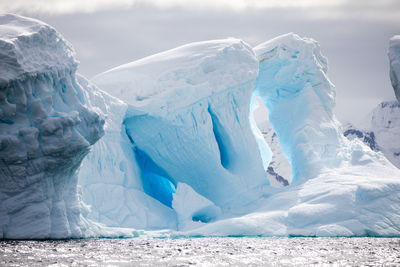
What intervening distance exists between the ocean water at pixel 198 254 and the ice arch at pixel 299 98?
22.8ft

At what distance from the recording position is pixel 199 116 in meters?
18.5

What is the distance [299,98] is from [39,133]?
42.3 feet

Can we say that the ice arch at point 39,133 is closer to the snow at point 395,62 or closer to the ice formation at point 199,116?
the ice formation at point 199,116

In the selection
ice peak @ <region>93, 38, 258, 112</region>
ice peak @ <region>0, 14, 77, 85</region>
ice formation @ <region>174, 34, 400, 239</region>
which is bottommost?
ice formation @ <region>174, 34, 400, 239</region>

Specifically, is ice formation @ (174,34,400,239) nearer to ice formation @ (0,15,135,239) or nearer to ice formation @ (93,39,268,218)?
ice formation @ (93,39,268,218)

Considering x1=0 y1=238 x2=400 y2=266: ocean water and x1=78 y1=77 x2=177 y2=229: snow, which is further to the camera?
x1=78 y1=77 x2=177 y2=229: snow

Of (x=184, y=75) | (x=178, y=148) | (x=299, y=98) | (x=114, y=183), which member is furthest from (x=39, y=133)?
(x=299, y=98)

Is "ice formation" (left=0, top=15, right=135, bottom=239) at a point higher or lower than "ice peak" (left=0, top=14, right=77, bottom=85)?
lower

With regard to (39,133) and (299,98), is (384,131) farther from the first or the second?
(39,133)

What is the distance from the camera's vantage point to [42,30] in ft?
41.5

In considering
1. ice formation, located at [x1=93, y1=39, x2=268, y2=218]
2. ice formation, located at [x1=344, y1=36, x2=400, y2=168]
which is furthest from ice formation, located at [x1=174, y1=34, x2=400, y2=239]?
ice formation, located at [x1=344, y1=36, x2=400, y2=168]

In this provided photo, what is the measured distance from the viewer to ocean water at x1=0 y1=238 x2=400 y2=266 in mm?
9162

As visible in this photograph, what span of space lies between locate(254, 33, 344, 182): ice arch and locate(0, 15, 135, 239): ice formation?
988 centimetres

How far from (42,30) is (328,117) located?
43.6 feet
